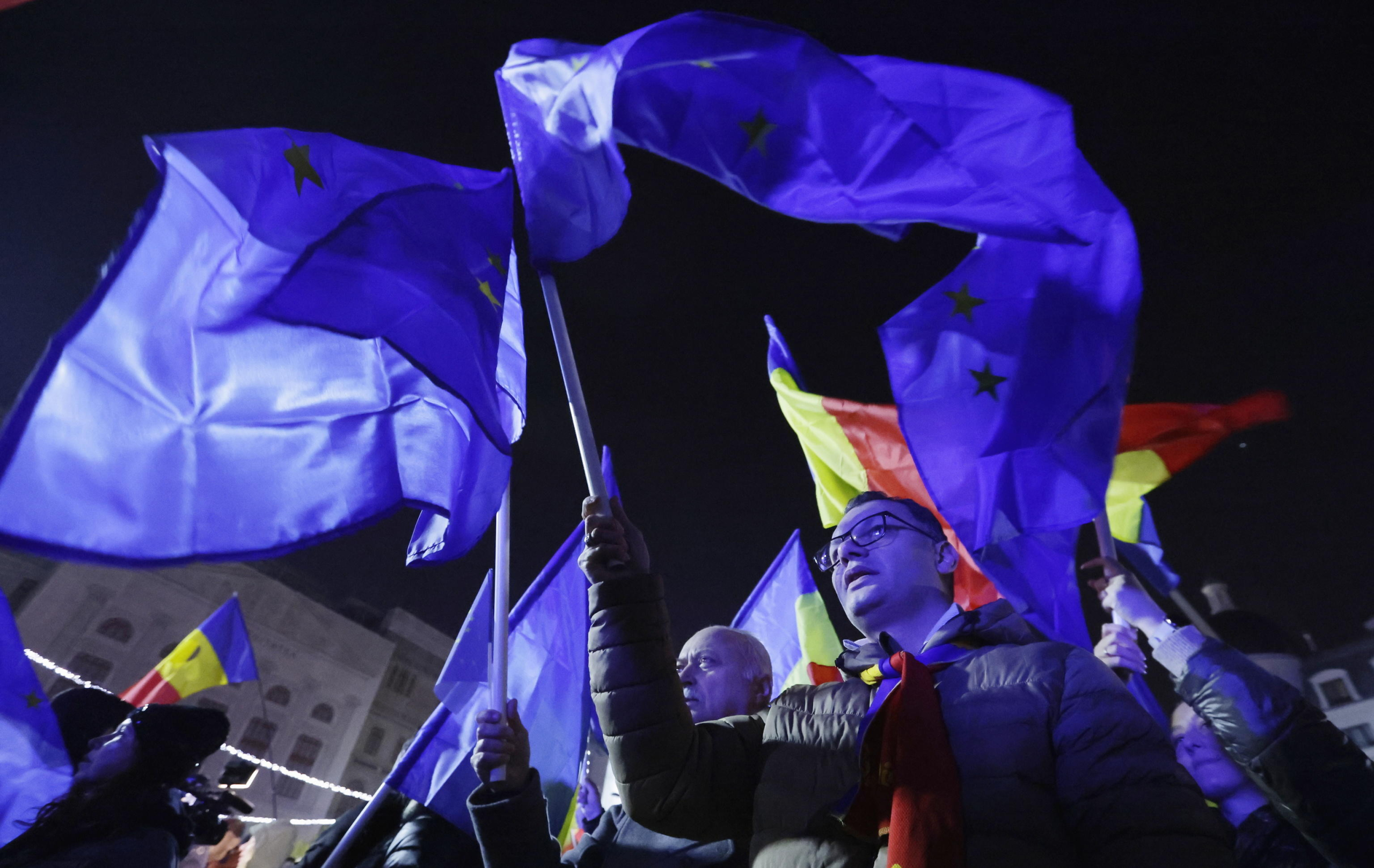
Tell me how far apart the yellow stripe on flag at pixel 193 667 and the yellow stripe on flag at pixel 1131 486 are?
22.7 feet

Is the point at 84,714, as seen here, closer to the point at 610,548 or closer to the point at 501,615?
the point at 501,615

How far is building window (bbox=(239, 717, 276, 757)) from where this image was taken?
25.8 metres

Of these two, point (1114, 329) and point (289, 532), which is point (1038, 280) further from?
point (289, 532)

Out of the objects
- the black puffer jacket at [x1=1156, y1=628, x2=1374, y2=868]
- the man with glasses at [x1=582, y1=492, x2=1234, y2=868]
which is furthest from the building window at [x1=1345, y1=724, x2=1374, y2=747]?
the man with glasses at [x1=582, y1=492, x2=1234, y2=868]

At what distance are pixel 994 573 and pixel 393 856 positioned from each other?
2.94m

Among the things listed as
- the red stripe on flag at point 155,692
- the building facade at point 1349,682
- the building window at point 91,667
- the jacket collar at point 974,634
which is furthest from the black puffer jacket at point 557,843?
the building facade at point 1349,682

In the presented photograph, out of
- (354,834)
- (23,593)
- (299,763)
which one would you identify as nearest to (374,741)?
(299,763)

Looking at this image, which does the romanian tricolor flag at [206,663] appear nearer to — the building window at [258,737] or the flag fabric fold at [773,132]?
the flag fabric fold at [773,132]

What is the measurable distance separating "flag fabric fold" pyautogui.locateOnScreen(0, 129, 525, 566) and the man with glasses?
0.81 metres

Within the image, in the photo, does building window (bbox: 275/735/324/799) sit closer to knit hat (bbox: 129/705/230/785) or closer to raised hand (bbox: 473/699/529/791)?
knit hat (bbox: 129/705/230/785)

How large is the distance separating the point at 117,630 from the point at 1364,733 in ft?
120

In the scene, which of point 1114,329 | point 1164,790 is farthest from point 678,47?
point 1164,790

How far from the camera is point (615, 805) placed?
3.79 meters

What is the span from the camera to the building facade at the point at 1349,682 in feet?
80.5
